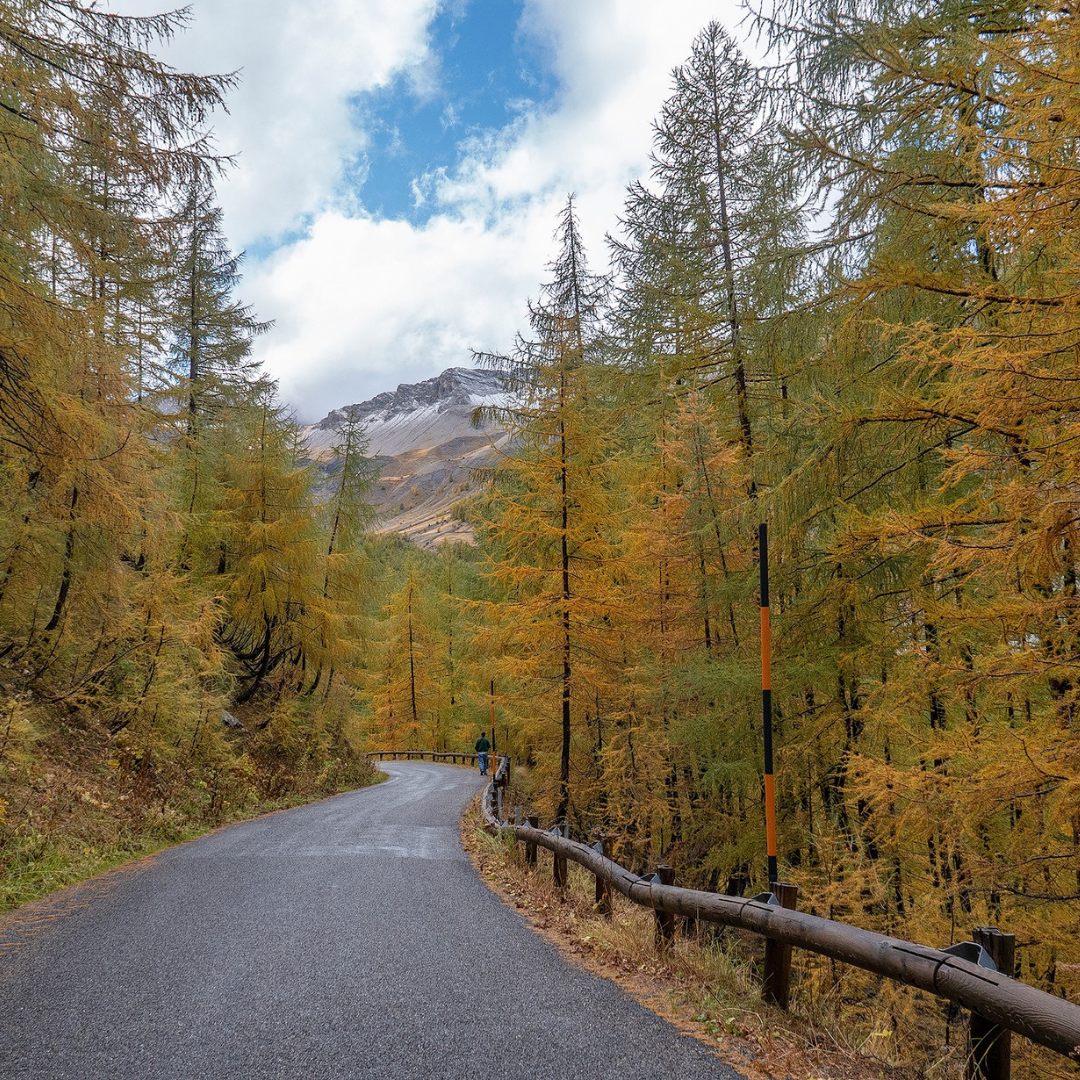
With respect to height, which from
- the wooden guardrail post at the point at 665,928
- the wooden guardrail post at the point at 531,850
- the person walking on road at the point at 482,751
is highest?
the wooden guardrail post at the point at 665,928

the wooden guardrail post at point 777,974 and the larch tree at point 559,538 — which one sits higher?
the larch tree at point 559,538

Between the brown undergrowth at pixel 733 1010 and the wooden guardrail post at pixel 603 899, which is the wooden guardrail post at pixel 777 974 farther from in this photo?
the wooden guardrail post at pixel 603 899

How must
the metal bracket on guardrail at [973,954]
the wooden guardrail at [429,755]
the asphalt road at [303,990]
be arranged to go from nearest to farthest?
1. the metal bracket on guardrail at [973,954]
2. the asphalt road at [303,990]
3. the wooden guardrail at [429,755]

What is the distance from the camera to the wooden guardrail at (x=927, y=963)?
2.80 metres

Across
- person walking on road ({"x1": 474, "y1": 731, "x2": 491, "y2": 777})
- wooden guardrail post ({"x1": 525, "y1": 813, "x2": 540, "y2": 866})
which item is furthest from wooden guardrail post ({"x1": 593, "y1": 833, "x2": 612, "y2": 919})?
person walking on road ({"x1": 474, "y1": 731, "x2": 491, "y2": 777})

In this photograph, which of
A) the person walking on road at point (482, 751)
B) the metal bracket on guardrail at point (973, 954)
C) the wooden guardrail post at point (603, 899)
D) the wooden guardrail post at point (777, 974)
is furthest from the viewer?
the person walking on road at point (482, 751)

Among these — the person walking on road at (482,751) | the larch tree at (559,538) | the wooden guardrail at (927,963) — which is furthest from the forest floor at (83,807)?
the person walking on road at (482,751)

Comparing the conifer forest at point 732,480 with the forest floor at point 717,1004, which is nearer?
the forest floor at point 717,1004

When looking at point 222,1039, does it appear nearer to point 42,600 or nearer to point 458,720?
point 42,600

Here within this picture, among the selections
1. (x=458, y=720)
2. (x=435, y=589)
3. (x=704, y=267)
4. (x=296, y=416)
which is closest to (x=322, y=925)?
(x=704, y=267)

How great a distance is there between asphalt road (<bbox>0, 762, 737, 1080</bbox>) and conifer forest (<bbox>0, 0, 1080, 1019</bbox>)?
210 cm

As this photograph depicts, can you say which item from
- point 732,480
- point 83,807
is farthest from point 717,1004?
point 83,807

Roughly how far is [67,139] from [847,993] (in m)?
12.8

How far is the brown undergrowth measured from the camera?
142 inches
